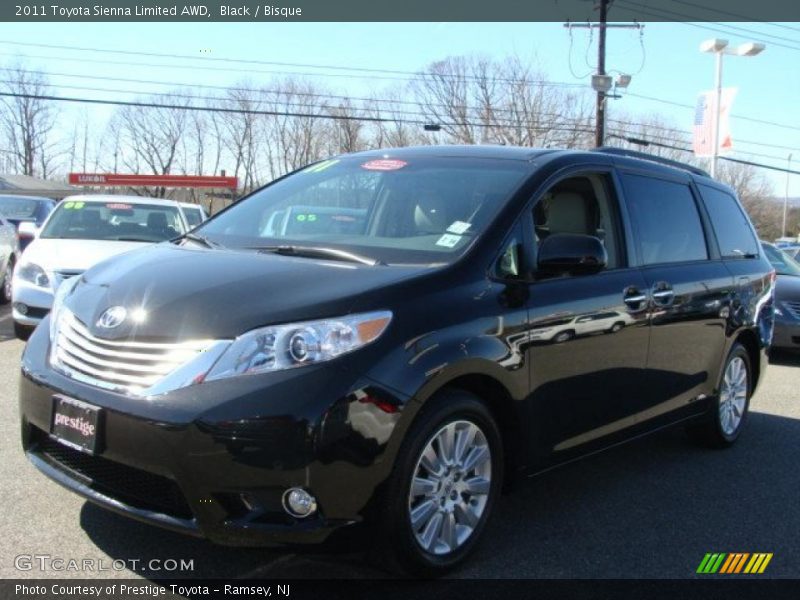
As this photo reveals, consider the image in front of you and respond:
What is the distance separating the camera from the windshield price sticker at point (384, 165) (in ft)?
14.1

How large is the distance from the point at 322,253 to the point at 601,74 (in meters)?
25.3

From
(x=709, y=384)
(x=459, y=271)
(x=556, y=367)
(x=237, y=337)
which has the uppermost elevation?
(x=459, y=271)

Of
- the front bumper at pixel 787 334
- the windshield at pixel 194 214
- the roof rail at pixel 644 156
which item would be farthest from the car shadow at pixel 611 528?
the windshield at pixel 194 214

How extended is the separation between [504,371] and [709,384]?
2409 mm

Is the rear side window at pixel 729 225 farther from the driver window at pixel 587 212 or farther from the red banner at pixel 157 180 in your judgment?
the red banner at pixel 157 180

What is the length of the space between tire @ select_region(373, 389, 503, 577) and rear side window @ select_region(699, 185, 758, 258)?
2.92m

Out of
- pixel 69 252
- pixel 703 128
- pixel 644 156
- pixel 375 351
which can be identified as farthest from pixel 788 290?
pixel 703 128

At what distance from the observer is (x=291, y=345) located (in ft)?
9.21

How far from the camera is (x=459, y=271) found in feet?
10.9

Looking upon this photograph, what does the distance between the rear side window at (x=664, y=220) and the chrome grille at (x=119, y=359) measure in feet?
9.02

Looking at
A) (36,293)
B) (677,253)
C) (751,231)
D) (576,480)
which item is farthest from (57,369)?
(751,231)

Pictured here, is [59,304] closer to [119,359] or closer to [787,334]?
[119,359]

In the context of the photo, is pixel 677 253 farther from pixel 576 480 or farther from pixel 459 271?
pixel 459 271

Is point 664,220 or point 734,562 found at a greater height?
point 664,220
